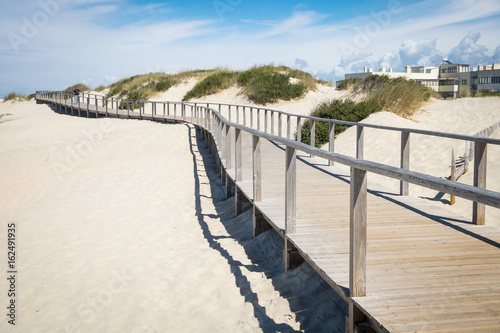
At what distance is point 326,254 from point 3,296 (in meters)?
4.16

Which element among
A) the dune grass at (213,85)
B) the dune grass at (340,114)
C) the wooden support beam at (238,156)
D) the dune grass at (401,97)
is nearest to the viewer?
the wooden support beam at (238,156)

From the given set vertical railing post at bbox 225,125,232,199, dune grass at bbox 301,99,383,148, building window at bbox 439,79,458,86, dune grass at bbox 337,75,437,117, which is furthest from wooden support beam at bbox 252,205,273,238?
building window at bbox 439,79,458,86

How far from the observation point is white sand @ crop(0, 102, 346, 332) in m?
4.14

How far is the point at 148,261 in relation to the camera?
19.8 feet

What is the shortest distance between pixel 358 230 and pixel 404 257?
3.94 ft

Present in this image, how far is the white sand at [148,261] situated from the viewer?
414cm

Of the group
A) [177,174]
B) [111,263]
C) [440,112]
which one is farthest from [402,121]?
[111,263]

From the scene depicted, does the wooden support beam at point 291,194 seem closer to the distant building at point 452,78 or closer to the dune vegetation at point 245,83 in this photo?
the dune vegetation at point 245,83

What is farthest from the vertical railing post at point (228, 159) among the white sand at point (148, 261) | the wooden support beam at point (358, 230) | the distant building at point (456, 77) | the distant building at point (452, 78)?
the distant building at point (452, 78)

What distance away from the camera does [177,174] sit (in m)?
12.5

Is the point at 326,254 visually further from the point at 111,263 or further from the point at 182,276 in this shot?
the point at 111,263

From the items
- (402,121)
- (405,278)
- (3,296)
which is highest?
(402,121)

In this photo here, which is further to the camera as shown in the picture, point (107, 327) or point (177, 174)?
point (177, 174)

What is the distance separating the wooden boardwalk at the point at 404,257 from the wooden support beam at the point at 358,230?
0.34 feet
